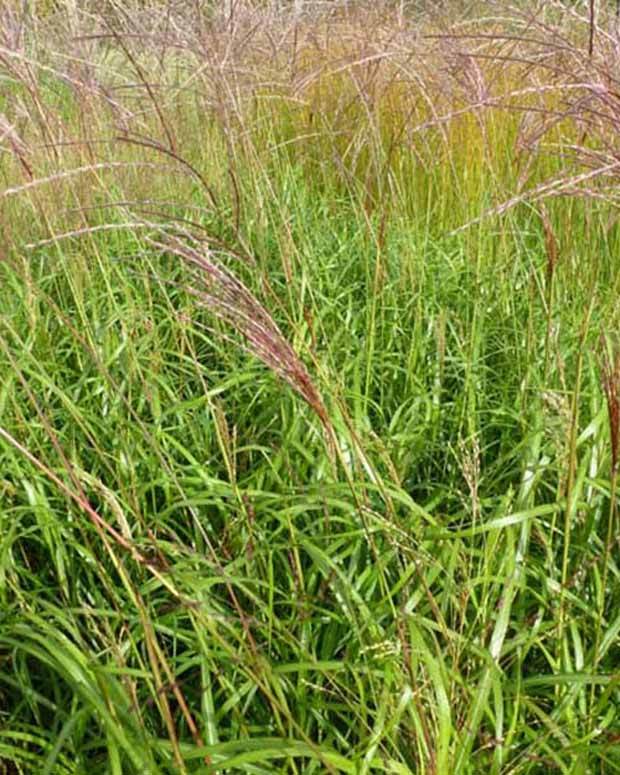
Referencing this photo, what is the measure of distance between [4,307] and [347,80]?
2.15m

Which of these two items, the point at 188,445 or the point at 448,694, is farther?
the point at 188,445

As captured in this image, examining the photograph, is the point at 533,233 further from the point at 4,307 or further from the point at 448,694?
the point at 448,694

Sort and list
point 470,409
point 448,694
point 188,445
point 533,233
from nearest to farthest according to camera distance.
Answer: point 448,694
point 470,409
point 188,445
point 533,233

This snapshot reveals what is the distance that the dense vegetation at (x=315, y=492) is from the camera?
1.31 metres

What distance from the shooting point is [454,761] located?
51.3 inches

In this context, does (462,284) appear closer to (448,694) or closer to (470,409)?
(470,409)

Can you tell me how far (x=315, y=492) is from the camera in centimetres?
176

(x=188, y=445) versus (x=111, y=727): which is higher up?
(x=111, y=727)

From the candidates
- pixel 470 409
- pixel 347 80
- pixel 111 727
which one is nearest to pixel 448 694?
pixel 111 727

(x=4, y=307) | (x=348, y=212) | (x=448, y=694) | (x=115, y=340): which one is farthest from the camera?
(x=348, y=212)

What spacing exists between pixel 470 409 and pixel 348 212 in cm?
177

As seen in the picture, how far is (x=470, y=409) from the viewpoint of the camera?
1935 millimetres

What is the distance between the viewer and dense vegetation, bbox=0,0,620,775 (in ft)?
4.30

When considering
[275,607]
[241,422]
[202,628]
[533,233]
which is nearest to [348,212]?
[533,233]
